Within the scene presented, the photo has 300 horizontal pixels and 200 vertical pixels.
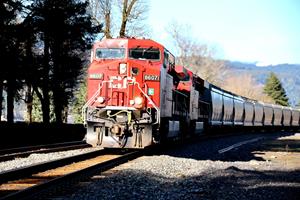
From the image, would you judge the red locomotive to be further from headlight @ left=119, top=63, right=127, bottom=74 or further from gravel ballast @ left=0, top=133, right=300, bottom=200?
gravel ballast @ left=0, top=133, right=300, bottom=200

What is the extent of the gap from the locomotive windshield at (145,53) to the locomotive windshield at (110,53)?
1.02ft

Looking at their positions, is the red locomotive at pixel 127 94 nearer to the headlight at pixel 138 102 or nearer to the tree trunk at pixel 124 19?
the headlight at pixel 138 102

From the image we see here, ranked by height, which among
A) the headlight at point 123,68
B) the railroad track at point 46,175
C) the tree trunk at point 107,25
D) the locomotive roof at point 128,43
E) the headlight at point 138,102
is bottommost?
the railroad track at point 46,175

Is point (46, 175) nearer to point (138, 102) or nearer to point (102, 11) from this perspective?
point (138, 102)

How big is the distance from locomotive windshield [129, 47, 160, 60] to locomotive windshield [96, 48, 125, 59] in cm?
31

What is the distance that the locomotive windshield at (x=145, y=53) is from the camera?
15570mm

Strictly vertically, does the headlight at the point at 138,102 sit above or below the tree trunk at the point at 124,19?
below

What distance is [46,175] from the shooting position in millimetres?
10484

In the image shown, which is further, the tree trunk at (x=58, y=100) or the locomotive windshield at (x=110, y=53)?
the tree trunk at (x=58, y=100)

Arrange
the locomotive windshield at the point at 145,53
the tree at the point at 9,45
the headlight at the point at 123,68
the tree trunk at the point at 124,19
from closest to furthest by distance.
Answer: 1. the headlight at the point at 123,68
2. the locomotive windshield at the point at 145,53
3. the tree at the point at 9,45
4. the tree trunk at the point at 124,19

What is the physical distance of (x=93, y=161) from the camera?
13602mm

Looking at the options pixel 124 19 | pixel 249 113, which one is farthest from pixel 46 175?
pixel 249 113

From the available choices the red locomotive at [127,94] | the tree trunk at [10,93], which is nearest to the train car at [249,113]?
the tree trunk at [10,93]

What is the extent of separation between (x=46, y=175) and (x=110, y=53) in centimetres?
623
